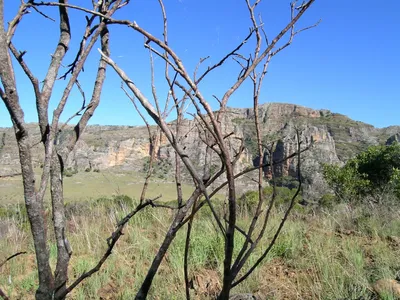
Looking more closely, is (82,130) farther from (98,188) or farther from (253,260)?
(98,188)

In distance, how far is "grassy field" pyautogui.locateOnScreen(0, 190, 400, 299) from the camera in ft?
8.45

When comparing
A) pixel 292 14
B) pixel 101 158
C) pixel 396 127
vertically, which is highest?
pixel 396 127

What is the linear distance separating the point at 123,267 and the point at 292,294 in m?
1.43

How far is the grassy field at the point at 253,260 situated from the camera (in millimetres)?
2576

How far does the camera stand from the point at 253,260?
3109 millimetres

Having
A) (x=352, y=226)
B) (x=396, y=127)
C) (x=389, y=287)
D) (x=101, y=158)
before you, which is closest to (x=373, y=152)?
(x=352, y=226)

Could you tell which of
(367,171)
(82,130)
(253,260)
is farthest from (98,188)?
(82,130)

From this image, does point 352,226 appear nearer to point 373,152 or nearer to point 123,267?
point 123,267

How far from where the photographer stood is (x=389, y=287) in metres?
2.41

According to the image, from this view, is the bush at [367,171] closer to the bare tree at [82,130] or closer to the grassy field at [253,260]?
the grassy field at [253,260]

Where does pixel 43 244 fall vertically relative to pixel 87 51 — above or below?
below

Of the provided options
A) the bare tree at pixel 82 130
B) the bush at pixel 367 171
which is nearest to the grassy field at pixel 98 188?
the bare tree at pixel 82 130

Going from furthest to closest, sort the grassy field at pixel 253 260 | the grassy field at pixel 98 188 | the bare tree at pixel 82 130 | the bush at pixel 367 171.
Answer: the bush at pixel 367 171, the grassy field at pixel 98 188, the grassy field at pixel 253 260, the bare tree at pixel 82 130

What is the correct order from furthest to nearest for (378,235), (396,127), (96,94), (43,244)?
1. (396,127)
2. (378,235)
3. (96,94)
4. (43,244)
